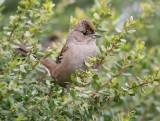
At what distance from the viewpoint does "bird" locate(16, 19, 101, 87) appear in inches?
180

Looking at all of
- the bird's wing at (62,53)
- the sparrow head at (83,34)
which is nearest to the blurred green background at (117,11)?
the sparrow head at (83,34)

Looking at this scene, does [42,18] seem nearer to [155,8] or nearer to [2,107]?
[2,107]

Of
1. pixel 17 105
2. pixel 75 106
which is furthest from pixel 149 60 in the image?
pixel 17 105

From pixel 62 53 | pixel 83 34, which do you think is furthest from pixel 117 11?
pixel 62 53

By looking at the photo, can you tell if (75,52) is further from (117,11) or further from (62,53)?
(117,11)

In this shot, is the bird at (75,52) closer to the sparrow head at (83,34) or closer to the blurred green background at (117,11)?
the sparrow head at (83,34)

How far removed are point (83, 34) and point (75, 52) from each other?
34 centimetres

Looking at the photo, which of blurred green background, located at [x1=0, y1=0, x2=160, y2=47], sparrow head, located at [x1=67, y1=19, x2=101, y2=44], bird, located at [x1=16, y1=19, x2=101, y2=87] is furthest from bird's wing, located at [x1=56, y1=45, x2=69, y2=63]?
blurred green background, located at [x1=0, y1=0, x2=160, y2=47]

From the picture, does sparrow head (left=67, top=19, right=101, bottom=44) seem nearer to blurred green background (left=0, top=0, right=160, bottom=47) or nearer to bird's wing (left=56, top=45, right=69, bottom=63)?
bird's wing (left=56, top=45, right=69, bottom=63)

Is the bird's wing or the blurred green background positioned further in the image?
the blurred green background

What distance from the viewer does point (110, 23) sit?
215 inches

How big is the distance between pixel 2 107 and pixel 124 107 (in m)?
2.35

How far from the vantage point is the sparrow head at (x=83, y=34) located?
463 centimetres

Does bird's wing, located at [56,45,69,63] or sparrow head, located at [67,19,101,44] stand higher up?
sparrow head, located at [67,19,101,44]
